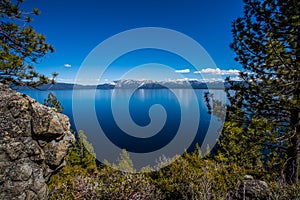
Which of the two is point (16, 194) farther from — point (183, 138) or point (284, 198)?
point (183, 138)

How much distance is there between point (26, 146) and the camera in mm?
4672

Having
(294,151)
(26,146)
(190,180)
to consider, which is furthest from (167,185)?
(294,151)

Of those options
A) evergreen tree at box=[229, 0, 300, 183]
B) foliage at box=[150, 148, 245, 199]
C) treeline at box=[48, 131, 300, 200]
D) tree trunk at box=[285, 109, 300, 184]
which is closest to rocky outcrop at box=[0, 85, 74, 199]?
treeline at box=[48, 131, 300, 200]

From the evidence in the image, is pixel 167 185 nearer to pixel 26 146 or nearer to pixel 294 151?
pixel 26 146

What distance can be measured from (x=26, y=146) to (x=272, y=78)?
8.46 metres

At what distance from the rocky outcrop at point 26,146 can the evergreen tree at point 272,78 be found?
6.66 meters

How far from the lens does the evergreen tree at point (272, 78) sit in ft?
19.8

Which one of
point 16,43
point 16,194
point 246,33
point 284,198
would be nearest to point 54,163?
point 16,194

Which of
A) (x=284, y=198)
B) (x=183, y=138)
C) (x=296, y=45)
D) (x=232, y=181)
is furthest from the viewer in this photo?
(x=183, y=138)

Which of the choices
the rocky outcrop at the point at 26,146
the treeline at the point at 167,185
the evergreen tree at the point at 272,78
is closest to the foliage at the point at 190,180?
the treeline at the point at 167,185

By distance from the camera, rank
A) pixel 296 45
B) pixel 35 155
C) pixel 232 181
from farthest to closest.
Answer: pixel 296 45, pixel 232 181, pixel 35 155

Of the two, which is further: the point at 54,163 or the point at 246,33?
the point at 246,33

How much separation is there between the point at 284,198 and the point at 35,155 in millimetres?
6509

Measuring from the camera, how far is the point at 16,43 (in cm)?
695
